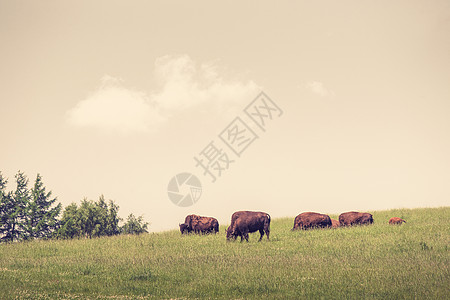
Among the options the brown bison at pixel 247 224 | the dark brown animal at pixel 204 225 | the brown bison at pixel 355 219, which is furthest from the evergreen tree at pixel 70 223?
the brown bison at pixel 355 219

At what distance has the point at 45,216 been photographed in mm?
47344

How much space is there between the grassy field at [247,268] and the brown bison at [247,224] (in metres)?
1.15

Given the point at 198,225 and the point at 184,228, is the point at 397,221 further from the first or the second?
the point at 184,228

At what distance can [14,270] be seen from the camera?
19094 millimetres

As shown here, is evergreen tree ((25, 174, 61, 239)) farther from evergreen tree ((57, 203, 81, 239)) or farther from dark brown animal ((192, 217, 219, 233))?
dark brown animal ((192, 217, 219, 233))

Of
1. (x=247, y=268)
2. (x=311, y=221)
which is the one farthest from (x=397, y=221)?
(x=247, y=268)

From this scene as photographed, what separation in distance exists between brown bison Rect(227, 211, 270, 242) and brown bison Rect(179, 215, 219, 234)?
658cm

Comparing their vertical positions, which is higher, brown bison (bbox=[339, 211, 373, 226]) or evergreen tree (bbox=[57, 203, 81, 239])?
evergreen tree (bbox=[57, 203, 81, 239])

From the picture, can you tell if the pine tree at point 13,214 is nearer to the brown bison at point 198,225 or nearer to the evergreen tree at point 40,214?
the evergreen tree at point 40,214

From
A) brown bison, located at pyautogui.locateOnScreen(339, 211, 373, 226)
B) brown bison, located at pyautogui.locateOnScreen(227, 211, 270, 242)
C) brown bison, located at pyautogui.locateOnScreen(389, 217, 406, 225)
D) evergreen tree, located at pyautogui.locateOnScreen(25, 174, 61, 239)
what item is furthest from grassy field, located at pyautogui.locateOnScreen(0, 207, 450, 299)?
evergreen tree, located at pyautogui.locateOnScreen(25, 174, 61, 239)

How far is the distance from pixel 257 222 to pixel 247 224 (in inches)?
27.8

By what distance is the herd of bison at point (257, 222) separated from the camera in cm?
2764

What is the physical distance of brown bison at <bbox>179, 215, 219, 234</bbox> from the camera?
112 ft

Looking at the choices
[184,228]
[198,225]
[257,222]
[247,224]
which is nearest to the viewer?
[247,224]
